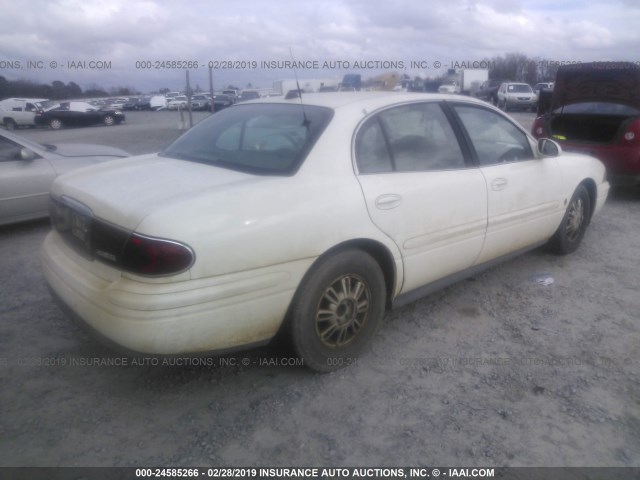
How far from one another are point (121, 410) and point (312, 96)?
2.27 meters

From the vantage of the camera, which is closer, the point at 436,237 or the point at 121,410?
the point at 121,410

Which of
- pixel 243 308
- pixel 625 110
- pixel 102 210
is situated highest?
pixel 625 110

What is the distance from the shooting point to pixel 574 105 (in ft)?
24.2

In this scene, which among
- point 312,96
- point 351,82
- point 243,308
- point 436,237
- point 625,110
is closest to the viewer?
point 243,308

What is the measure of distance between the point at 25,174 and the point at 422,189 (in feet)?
15.0

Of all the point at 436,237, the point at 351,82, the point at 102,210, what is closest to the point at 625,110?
the point at 351,82

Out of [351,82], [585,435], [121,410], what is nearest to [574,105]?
[351,82]

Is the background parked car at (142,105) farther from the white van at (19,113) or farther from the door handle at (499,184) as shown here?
the door handle at (499,184)

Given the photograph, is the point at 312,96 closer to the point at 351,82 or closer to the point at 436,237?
→ the point at 436,237

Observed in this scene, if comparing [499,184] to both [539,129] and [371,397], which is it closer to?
[371,397]

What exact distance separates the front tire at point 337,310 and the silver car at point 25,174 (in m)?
4.24

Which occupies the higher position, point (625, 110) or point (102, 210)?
point (625, 110)

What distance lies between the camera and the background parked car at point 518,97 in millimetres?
27891

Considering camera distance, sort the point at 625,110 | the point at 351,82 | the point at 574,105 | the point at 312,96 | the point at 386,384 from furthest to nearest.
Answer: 1. the point at 351,82
2. the point at 574,105
3. the point at 625,110
4. the point at 312,96
5. the point at 386,384
